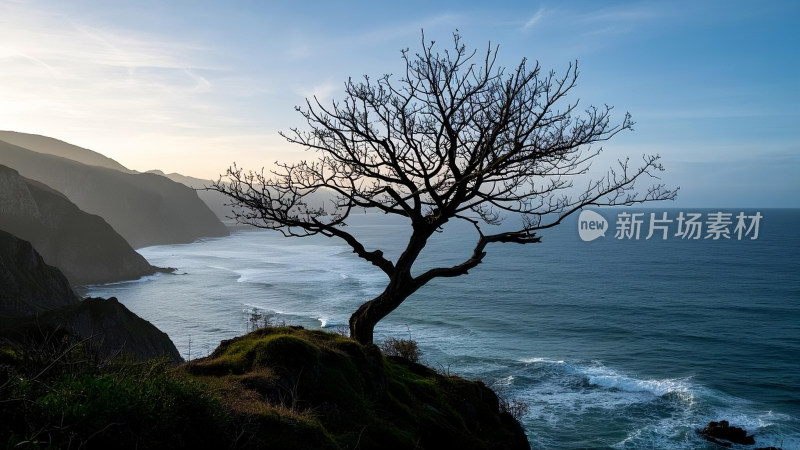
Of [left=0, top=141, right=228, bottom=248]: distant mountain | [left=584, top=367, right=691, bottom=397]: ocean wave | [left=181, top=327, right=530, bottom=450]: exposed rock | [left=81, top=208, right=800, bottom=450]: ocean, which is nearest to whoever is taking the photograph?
[left=181, top=327, right=530, bottom=450]: exposed rock

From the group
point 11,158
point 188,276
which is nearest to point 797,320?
point 188,276

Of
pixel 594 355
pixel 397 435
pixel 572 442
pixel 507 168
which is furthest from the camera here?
pixel 594 355

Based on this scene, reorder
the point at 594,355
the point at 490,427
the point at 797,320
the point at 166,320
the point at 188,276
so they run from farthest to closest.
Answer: the point at 188,276
the point at 166,320
the point at 797,320
the point at 594,355
the point at 490,427

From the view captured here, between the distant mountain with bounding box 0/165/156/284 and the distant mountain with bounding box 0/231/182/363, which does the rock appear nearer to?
the distant mountain with bounding box 0/231/182/363

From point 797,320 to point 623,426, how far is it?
109ft

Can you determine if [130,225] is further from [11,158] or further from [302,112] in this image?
[302,112]

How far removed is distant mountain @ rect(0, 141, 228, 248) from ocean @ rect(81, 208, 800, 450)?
65.9m

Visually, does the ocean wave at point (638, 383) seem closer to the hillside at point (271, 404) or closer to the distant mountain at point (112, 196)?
the hillside at point (271, 404)

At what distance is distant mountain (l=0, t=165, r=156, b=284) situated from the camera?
251ft

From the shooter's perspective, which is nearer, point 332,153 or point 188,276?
point 332,153

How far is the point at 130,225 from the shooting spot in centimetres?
15212

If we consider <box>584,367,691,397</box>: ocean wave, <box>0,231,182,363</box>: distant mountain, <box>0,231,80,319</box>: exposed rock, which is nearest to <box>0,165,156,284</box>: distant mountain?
<box>0,231,182,363</box>: distant mountain

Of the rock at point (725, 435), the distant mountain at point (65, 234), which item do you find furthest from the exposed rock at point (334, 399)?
the distant mountain at point (65, 234)

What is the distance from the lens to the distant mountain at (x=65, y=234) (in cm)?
7638
